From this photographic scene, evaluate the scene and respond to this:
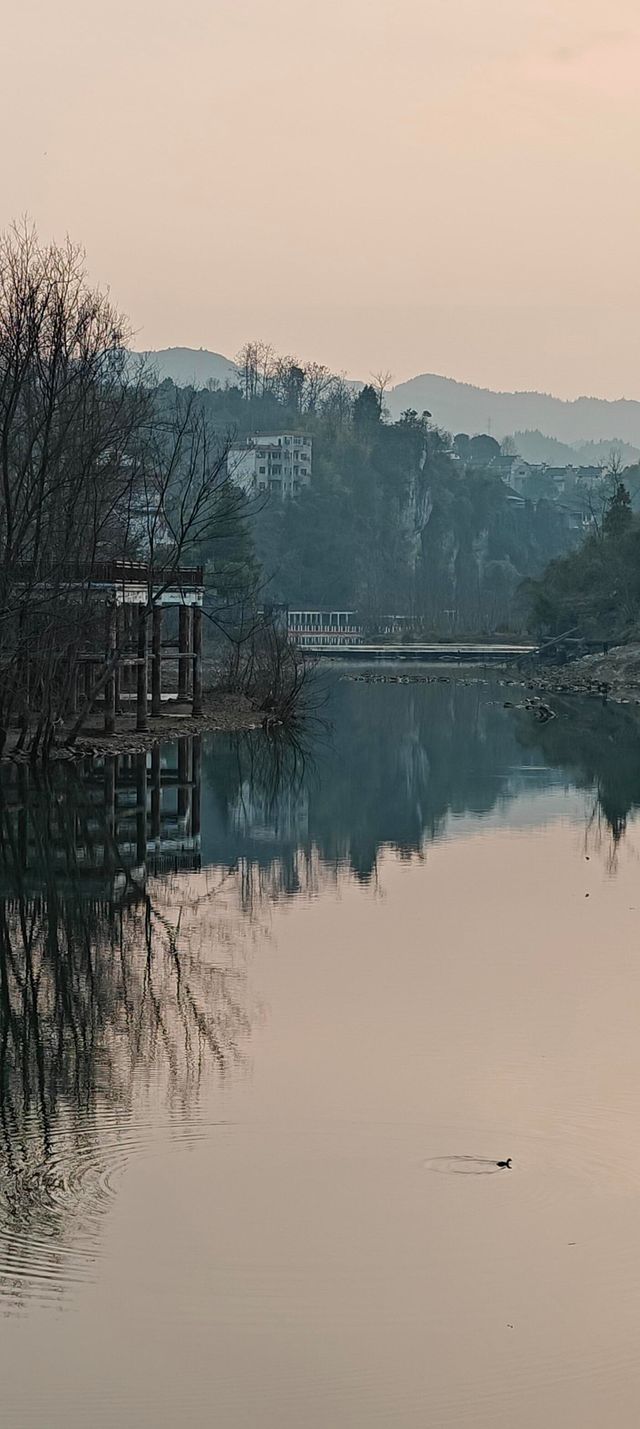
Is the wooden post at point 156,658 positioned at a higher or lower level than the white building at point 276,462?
lower

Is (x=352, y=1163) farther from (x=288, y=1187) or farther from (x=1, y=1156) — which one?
(x=1, y=1156)

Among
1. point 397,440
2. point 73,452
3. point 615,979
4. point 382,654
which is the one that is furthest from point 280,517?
point 615,979

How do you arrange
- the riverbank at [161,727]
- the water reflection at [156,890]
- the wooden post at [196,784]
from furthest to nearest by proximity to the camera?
the riverbank at [161,727] < the wooden post at [196,784] < the water reflection at [156,890]

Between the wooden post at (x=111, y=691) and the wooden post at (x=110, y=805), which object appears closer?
the wooden post at (x=110, y=805)

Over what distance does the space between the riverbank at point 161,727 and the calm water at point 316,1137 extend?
37.0 feet

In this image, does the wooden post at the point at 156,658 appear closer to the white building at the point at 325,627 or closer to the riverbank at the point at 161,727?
the riverbank at the point at 161,727

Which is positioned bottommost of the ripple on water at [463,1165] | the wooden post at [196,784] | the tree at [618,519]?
the ripple on water at [463,1165]

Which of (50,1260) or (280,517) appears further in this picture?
(280,517)

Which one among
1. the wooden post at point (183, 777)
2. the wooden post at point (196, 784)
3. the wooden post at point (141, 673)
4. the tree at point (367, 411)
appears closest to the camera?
the wooden post at point (196, 784)

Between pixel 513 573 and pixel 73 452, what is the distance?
13976cm

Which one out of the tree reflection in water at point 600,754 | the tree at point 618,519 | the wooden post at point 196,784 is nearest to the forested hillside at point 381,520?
the tree at point 618,519

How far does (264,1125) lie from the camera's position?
36.7 ft

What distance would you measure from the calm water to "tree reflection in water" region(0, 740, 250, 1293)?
3cm

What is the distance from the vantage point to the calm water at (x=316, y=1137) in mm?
7996
